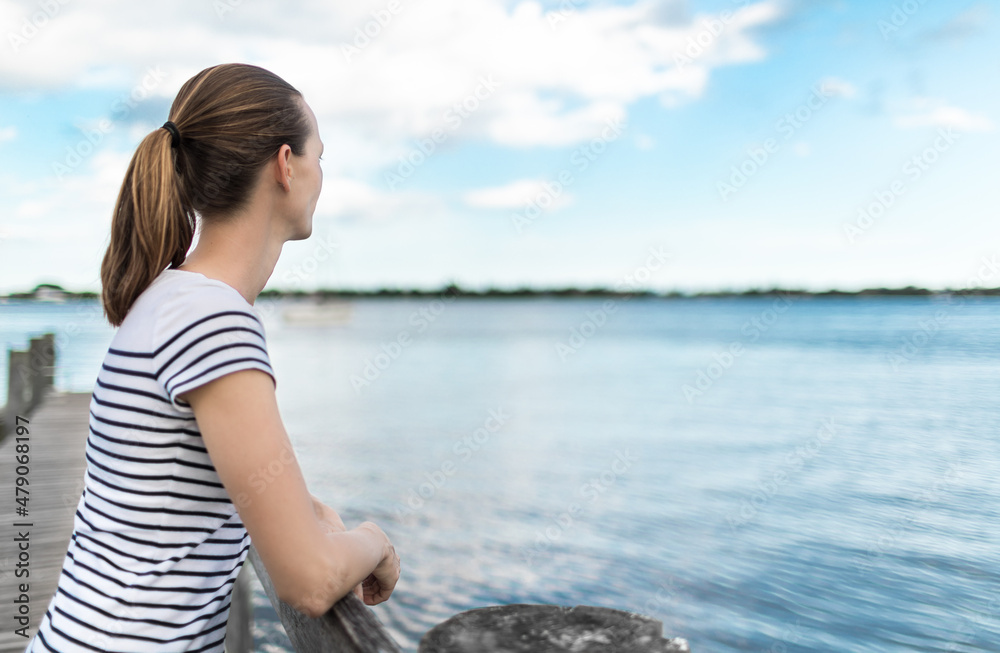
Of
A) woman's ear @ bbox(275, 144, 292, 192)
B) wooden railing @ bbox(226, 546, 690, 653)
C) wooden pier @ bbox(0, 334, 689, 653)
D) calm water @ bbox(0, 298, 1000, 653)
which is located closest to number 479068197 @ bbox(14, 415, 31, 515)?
wooden pier @ bbox(0, 334, 689, 653)

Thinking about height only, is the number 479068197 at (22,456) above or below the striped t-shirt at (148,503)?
below

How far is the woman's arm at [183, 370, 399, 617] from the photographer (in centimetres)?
106

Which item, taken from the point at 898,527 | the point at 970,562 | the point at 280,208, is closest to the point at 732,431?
the point at 898,527

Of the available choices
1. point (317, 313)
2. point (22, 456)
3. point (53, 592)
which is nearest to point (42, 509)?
point (53, 592)

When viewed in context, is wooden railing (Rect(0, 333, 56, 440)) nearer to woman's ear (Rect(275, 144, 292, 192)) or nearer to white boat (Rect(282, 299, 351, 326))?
woman's ear (Rect(275, 144, 292, 192))

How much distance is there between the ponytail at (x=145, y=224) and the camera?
1.32 m

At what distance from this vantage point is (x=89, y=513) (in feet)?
4.16

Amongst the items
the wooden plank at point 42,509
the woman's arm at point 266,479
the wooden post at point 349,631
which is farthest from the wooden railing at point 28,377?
the woman's arm at point 266,479

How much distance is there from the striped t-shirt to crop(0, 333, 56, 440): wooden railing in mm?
9904

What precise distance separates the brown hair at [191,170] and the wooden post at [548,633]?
0.84 meters

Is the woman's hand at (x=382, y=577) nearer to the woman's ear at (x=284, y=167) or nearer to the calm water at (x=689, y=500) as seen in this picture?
the woman's ear at (x=284, y=167)

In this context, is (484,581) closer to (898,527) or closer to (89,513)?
(898,527)

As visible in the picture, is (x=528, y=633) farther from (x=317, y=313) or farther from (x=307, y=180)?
(x=317, y=313)

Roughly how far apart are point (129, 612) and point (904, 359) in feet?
147
